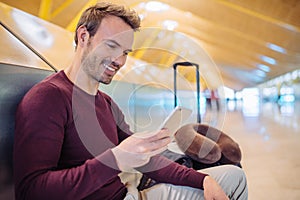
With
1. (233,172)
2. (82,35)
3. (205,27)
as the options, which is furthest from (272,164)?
(205,27)

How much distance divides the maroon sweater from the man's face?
9cm

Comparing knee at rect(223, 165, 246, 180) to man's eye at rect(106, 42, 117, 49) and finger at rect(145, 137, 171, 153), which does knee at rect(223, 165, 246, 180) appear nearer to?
finger at rect(145, 137, 171, 153)

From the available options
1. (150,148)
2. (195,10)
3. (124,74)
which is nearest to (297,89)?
(195,10)

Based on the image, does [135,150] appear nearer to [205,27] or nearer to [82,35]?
[82,35]

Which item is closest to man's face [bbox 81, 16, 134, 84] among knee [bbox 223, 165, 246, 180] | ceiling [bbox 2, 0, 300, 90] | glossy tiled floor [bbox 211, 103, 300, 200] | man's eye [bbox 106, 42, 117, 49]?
man's eye [bbox 106, 42, 117, 49]

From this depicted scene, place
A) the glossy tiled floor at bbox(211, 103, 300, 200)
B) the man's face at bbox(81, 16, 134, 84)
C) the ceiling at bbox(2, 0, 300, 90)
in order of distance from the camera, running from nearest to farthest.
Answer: the man's face at bbox(81, 16, 134, 84) → the ceiling at bbox(2, 0, 300, 90) → the glossy tiled floor at bbox(211, 103, 300, 200)

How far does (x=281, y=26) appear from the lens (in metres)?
6.75

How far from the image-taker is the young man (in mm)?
646

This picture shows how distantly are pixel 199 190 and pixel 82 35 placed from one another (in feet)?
2.39

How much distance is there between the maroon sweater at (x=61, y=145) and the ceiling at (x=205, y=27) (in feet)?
1.30

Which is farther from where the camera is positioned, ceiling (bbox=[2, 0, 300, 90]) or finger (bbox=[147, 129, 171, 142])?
ceiling (bbox=[2, 0, 300, 90])

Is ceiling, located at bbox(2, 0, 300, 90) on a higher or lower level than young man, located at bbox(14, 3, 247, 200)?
higher

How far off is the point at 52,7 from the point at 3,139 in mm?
3499

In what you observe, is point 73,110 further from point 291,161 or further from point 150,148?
point 291,161
